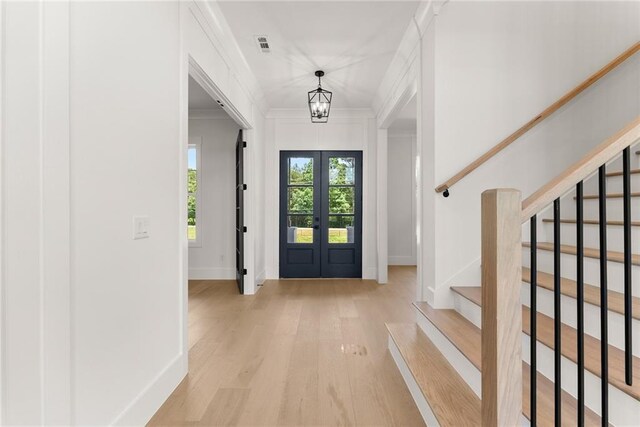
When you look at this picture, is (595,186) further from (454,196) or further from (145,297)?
(145,297)

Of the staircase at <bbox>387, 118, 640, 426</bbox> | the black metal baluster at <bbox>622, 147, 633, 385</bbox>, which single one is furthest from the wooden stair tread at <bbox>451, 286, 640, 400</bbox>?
the black metal baluster at <bbox>622, 147, 633, 385</bbox>

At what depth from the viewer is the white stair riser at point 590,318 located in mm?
1512

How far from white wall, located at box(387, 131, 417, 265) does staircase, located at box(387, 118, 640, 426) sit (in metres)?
4.33

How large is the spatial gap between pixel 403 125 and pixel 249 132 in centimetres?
346

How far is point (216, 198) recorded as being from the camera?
18.9 ft

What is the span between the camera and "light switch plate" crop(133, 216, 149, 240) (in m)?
1.75

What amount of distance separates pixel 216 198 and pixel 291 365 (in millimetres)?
3833

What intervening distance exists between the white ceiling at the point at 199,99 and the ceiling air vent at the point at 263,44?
4.15ft

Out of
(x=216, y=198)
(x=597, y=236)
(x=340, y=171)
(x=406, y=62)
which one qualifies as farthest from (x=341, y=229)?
(x=597, y=236)

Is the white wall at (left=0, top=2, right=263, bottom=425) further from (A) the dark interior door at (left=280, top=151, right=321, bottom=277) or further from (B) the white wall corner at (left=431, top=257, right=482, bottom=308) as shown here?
(A) the dark interior door at (left=280, top=151, right=321, bottom=277)

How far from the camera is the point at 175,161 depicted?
221cm

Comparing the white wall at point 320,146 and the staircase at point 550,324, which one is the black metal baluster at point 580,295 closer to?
the staircase at point 550,324

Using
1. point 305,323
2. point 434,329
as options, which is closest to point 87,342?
point 434,329

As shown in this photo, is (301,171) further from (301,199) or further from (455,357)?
(455,357)
